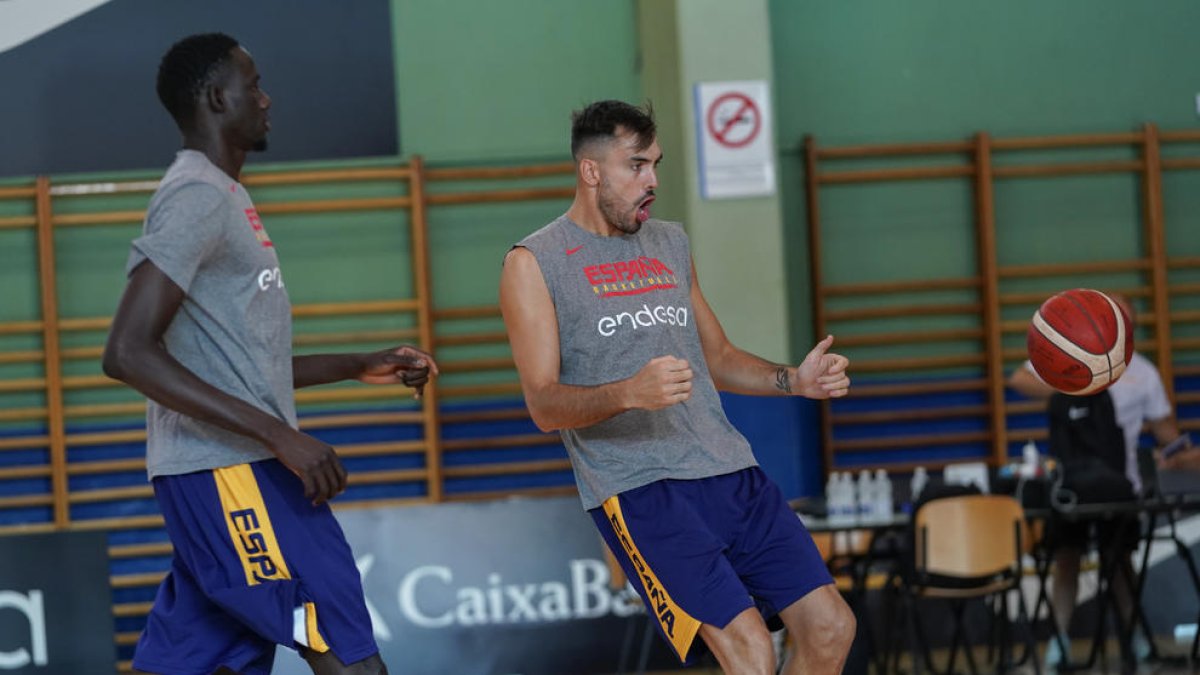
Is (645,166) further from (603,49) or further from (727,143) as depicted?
(603,49)

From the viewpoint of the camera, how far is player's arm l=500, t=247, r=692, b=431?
9.25ft

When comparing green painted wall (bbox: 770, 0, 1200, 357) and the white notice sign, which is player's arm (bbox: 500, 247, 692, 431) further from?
green painted wall (bbox: 770, 0, 1200, 357)

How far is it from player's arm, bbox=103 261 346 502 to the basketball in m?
2.58

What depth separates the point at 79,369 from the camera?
329 inches

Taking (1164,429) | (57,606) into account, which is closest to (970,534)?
(1164,429)

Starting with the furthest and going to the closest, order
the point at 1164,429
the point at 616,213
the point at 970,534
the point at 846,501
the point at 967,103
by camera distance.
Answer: the point at 967,103 → the point at 1164,429 → the point at 846,501 → the point at 970,534 → the point at 616,213

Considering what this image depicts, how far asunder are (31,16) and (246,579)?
21.6 feet

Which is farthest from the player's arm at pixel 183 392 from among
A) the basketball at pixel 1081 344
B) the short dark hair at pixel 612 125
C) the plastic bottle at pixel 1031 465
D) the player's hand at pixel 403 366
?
the plastic bottle at pixel 1031 465

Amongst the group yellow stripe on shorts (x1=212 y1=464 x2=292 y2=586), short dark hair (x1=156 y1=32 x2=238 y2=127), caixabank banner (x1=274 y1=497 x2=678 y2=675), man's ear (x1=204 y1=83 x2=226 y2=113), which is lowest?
caixabank banner (x1=274 y1=497 x2=678 y2=675)

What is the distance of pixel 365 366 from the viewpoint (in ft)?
10.6

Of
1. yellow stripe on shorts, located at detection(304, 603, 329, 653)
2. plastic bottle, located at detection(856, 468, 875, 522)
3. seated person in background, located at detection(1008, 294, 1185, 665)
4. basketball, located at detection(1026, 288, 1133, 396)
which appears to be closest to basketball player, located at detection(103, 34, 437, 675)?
yellow stripe on shorts, located at detection(304, 603, 329, 653)

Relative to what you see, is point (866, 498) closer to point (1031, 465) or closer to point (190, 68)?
point (1031, 465)

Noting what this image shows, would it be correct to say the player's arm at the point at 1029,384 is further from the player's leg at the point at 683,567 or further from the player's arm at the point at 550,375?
the player's arm at the point at 550,375

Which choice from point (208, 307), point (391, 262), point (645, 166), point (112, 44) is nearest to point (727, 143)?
point (391, 262)
